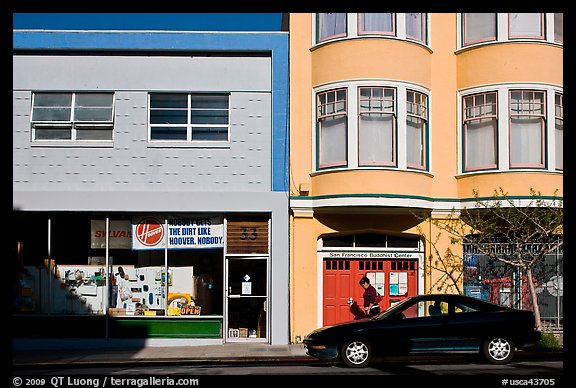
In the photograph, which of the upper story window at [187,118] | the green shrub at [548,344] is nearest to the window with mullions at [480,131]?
the green shrub at [548,344]

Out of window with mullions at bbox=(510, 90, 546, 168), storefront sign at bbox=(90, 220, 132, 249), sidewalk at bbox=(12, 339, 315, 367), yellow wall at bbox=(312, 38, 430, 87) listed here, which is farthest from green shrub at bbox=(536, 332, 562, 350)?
storefront sign at bbox=(90, 220, 132, 249)

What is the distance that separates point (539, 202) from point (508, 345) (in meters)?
4.82

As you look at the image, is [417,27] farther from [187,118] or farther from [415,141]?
[187,118]

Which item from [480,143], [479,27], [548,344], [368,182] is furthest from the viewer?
[479,27]

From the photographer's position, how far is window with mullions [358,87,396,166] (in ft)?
54.7

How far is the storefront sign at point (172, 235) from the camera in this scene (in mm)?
16766

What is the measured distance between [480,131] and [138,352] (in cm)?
998

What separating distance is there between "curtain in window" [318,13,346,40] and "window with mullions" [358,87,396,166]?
1673 millimetres

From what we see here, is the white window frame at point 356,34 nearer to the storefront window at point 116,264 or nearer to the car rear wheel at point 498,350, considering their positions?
the storefront window at point 116,264

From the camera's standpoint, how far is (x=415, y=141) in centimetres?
1723

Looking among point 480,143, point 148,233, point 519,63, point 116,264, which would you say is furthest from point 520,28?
point 116,264

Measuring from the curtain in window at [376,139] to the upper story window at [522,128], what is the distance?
2.36 meters

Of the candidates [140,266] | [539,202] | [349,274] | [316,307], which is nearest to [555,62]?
[539,202]

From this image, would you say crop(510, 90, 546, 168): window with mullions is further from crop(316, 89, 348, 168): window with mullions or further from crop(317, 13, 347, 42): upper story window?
crop(317, 13, 347, 42): upper story window
